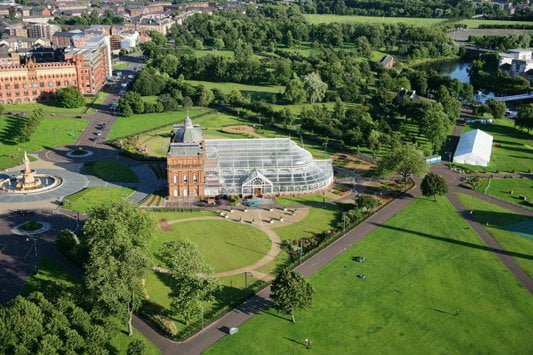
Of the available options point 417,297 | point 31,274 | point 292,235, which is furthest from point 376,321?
point 31,274

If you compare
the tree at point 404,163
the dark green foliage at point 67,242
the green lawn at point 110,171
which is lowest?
the green lawn at point 110,171

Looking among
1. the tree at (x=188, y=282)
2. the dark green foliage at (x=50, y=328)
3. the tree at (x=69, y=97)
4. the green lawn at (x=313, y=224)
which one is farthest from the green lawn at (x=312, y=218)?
the tree at (x=69, y=97)

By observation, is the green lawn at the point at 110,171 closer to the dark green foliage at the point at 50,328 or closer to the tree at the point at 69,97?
the tree at the point at 69,97

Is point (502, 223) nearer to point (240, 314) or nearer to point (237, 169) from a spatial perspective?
point (237, 169)

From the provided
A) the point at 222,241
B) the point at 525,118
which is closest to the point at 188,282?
the point at 222,241

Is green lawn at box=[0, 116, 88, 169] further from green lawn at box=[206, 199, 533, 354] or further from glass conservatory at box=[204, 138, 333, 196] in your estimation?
green lawn at box=[206, 199, 533, 354]

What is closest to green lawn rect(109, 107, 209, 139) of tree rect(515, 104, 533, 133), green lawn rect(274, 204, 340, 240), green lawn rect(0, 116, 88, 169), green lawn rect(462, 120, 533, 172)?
green lawn rect(0, 116, 88, 169)

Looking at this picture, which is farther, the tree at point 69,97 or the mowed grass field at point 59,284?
the tree at point 69,97

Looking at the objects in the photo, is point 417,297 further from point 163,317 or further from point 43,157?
point 43,157
